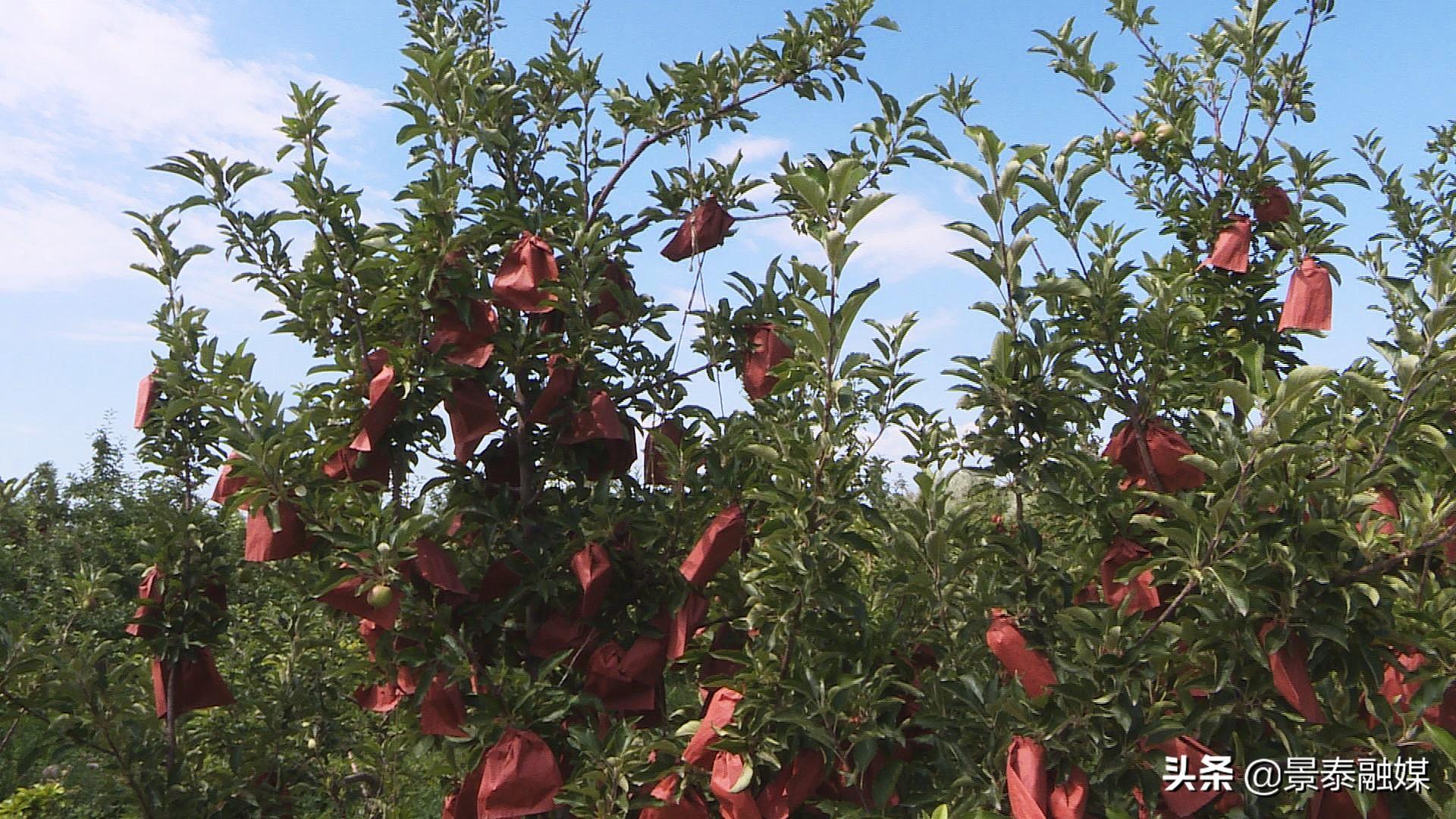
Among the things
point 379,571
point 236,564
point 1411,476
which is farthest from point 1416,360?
point 236,564

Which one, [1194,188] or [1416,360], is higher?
[1194,188]

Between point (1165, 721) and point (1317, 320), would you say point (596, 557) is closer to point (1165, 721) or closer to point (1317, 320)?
point (1165, 721)

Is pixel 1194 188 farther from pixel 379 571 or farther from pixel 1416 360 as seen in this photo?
pixel 379 571

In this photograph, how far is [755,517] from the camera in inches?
81.0

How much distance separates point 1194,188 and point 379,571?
243cm

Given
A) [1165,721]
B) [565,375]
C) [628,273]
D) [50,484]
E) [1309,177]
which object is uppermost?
[50,484]

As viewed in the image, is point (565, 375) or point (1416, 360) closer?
point (1416, 360)

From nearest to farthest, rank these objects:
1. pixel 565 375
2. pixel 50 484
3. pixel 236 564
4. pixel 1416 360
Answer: pixel 1416 360 → pixel 565 375 → pixel 236 564 → pixel 50 484

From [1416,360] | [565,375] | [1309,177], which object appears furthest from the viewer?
[1309,177]

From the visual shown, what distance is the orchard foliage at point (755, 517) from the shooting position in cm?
168

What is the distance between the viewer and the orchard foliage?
1.68 m

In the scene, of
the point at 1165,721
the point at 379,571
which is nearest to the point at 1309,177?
the point at 1165,721

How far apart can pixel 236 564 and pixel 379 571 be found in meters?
0.79

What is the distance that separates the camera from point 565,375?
7.31 feet
